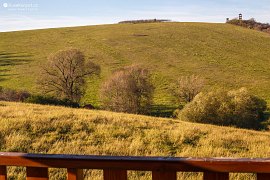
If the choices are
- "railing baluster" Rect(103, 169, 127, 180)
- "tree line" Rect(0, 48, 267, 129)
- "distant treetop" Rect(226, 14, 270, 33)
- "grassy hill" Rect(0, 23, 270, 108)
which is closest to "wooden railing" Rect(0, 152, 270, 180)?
"railing baluster" Rect(103, 169, 127, 180)

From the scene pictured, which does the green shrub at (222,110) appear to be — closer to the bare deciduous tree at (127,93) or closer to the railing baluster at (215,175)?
the bare deciduous tree at (127,93)

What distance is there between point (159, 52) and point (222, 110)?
44.9 meters

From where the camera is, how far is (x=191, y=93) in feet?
171

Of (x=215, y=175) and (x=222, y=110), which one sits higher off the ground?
(x=215, y=175)

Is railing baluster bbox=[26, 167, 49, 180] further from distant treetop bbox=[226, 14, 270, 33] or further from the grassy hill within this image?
distant treetop bbox=[226, 14, 270, 33]

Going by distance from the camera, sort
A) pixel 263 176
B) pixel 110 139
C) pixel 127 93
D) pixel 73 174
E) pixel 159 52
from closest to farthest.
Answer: pixel 263 176 < pixel 73 174 < pixel 110 139 < pixel 127 93 < pixel 159 52

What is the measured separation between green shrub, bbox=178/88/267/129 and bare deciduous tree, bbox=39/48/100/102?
18.0 m

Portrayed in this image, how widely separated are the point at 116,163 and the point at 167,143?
9784 mm

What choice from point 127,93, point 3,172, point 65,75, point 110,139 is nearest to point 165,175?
point 3,172

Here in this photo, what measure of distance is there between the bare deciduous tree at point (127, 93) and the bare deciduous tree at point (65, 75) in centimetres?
405

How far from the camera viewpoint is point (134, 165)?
2672 mm

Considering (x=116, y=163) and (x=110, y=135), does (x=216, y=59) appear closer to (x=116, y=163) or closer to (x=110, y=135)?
(x=110, y=135)

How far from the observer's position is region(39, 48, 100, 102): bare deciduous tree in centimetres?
4922

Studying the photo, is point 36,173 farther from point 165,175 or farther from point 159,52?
point 159,52
